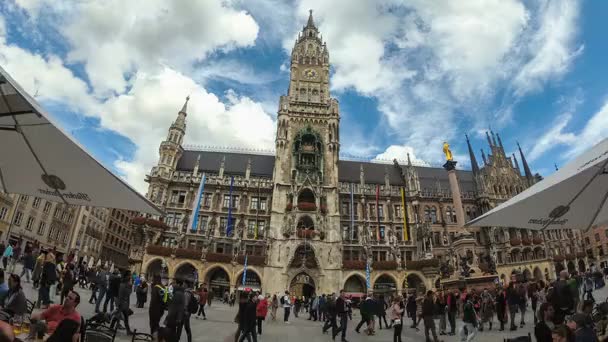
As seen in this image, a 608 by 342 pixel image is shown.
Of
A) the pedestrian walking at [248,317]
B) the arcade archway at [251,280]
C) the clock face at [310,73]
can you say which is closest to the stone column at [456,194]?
the pedestrian walking at [248,317]

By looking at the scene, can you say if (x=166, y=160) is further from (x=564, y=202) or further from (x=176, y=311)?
(x=564, y=202)

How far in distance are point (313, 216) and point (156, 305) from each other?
1289 inches

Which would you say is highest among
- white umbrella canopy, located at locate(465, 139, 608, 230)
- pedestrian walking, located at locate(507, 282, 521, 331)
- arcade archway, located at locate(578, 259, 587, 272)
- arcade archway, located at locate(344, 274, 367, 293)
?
arcade archway, located at locate(578, 259, 587, 272)

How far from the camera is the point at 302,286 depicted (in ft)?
135

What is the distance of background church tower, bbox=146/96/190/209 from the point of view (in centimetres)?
4388

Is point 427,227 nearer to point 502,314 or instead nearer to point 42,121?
point 502,314

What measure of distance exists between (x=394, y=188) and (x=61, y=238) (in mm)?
49933

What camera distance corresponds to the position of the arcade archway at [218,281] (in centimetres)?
3912

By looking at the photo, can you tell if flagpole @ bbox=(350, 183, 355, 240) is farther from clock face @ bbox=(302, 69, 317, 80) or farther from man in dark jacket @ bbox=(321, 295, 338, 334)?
man in dark jacket @ bbox=(321, 295, 338, 334)

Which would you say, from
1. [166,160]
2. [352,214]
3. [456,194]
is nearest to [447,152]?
[456,194]

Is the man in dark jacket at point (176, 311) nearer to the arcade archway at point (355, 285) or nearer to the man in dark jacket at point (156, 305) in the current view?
the man in dark jacket at point (156, 305)

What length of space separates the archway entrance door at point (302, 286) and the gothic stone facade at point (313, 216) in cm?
18

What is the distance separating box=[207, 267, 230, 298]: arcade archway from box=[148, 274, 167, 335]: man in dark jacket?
31915 millimetres

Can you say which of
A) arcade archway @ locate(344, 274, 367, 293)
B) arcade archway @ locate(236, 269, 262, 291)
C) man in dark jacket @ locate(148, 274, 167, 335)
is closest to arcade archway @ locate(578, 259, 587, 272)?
arcade archway @ locate(344, 274, 367, 293)
